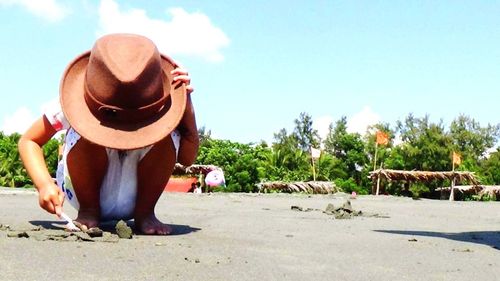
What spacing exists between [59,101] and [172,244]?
1.10 meters

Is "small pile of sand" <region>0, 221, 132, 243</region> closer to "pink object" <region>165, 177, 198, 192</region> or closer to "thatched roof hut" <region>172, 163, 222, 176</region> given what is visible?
"pink object" <region>165, 177, 198, 192</region>

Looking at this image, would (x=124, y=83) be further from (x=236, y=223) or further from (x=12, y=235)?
(x=236, y=223)

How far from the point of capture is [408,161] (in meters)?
39.3

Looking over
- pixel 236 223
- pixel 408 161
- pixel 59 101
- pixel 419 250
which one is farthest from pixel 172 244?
pixel 408 161

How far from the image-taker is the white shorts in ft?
14.2

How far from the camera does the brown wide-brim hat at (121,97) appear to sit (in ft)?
13.2

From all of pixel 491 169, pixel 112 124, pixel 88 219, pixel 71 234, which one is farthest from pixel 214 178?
pixel 491 169

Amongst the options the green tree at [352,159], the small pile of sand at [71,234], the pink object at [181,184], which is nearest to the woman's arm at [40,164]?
the small pile of sand at [71,234]

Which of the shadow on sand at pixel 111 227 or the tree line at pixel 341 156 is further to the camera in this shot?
the tree line at pixel 341 156

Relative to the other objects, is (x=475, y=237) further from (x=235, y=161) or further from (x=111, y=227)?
(x=235, y=161)

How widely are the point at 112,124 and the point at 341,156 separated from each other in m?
37.6

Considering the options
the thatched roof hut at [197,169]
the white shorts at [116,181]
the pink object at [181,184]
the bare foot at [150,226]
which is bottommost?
the bare foot at [150,226]

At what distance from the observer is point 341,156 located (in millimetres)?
41219

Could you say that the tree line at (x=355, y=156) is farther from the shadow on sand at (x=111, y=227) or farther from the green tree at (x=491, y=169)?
the shadow on sand at (x=111, y=227)
